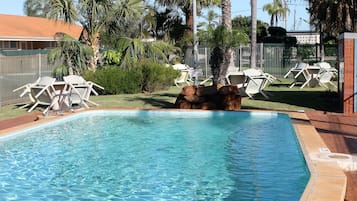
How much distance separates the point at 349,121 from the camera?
1040 cm

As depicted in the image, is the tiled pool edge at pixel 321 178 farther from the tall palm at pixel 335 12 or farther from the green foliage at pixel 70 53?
the tall palm at pixel 335 12

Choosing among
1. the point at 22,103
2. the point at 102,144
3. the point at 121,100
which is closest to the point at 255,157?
the point at 102,144

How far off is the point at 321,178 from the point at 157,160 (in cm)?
297

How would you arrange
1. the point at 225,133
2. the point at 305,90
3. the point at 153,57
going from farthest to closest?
the point at 153,57, the point at 305,90, the point at 225,133

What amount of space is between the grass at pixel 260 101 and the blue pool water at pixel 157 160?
5.65 ft

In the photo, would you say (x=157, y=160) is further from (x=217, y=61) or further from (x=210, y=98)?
(x=217, y=61)

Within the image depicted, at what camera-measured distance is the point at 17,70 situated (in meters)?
15.0

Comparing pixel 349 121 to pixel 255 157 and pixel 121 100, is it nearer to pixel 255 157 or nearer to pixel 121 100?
pixel 255 157

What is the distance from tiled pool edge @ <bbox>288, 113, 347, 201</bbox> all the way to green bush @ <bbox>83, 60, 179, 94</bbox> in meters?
10.4

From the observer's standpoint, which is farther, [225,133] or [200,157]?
[225,133]

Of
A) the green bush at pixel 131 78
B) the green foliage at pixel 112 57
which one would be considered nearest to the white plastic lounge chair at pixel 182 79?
the green bush at pixel 131 78

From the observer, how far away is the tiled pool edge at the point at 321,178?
15.6 feet

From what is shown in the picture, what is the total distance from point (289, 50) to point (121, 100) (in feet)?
47.2

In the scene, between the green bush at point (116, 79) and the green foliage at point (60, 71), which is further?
the green bush at point (116, 79)
